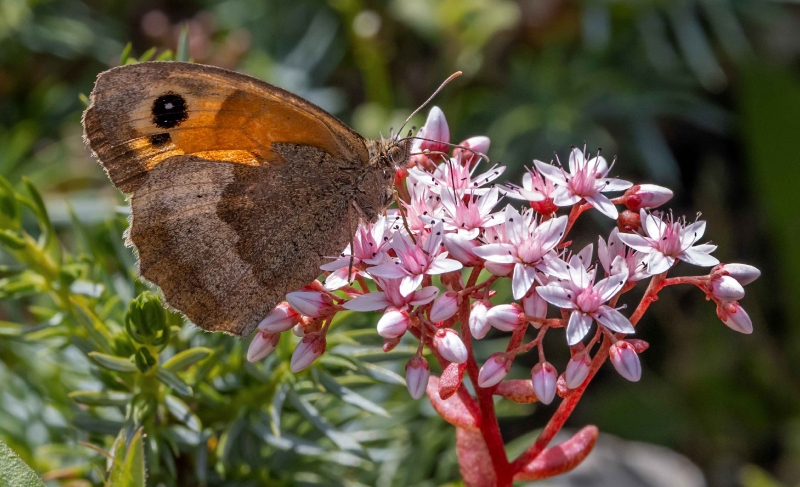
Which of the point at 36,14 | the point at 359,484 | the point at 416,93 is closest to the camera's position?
the point at 359,484

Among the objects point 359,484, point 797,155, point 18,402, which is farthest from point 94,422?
point 797,155

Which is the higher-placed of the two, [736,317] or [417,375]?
[417,375]

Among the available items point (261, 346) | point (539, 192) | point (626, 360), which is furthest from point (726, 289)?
point (261, 346)

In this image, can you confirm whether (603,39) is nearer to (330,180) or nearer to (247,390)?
(330,180)

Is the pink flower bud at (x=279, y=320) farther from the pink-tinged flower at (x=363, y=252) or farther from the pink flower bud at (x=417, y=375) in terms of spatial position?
the pink flower bud at (x=417, y=375)

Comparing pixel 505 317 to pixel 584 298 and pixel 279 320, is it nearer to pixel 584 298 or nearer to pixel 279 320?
pixel 584 298

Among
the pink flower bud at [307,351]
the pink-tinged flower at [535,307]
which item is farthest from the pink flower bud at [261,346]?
the pink-tinged flower at [535,307]

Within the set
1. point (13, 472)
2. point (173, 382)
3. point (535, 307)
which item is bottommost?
point (535, 307)

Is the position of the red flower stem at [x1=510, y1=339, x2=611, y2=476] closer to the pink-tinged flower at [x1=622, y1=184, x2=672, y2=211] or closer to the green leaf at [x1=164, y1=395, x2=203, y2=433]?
the pink-tinged flower at [x1=622, y1=184, x2=672, y2=211]
